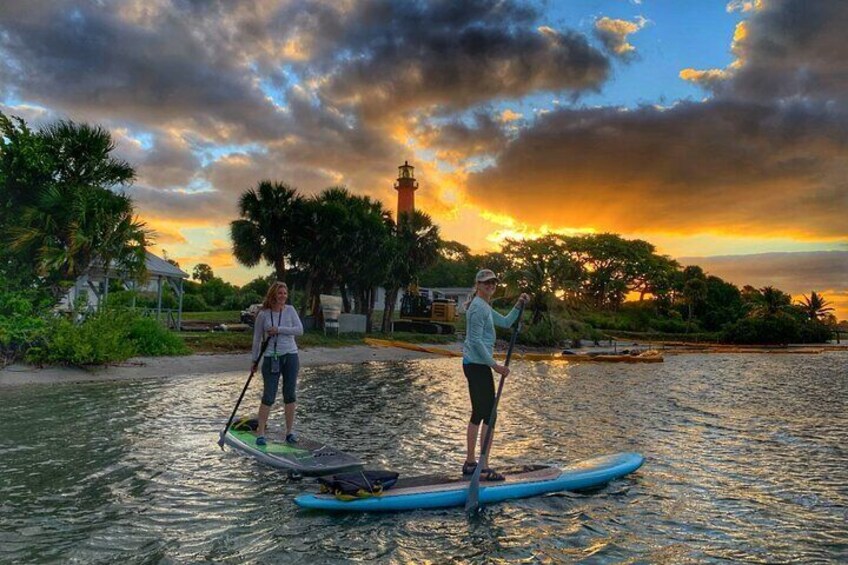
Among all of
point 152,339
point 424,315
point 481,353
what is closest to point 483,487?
point 481,353

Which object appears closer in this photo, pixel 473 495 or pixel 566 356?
pixel 473 495

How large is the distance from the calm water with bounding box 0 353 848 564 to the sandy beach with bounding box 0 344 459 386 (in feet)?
4.16

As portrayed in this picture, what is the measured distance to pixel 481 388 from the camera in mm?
7113

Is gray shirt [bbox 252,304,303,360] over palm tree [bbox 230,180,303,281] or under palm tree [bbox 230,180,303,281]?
under

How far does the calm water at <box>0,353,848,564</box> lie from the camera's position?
19.3 feet

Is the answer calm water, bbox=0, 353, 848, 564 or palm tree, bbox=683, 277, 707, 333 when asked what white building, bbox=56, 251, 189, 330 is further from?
palm tree, bbox=683, 277, 707, 333

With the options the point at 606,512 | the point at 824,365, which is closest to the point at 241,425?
the point at 606,512

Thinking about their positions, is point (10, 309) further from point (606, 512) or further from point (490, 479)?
point (606, 512)

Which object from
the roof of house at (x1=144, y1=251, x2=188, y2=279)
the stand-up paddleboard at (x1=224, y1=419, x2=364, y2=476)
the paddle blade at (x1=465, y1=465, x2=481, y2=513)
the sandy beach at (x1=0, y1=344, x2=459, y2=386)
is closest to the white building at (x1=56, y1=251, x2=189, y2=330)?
the roof of house at (x1=144, y1=251, x2=188, y2=279)

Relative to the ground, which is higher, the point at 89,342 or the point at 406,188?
the point at 406,188

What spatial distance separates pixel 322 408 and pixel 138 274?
1084cm

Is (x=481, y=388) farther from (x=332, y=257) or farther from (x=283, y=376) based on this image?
(x=332, y=257)

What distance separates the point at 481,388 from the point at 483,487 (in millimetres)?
1219

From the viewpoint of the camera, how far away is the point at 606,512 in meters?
7.16
